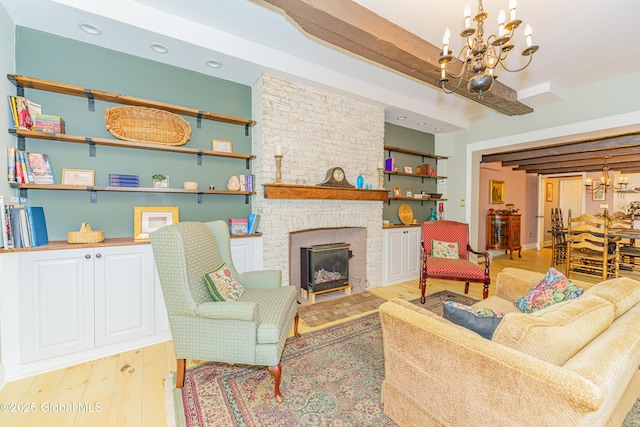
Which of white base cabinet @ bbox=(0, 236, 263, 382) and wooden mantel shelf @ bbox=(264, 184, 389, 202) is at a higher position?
wooden mantel shelf @ bbox=(264, 184, 389, 202)

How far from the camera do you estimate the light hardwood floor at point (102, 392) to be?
160cm

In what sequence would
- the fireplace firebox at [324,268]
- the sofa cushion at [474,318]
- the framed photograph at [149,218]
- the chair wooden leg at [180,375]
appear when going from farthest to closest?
the fireplace firebox at [324,268], the framed photograph at [149,218], the chair wooden leg at [180,375], the sofa cushion at [474,318]

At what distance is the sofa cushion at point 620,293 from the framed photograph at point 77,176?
3797mm

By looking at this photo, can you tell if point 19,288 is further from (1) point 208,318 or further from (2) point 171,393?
(1) point 208,318

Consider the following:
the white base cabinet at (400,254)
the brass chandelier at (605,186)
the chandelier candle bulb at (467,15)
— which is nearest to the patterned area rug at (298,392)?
the white base cabinet at (400,254)

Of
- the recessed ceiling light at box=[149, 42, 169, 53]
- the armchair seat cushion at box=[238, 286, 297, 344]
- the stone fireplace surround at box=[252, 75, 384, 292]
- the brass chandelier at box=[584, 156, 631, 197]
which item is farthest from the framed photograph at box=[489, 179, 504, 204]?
the recessed ceiling light at box=[149, 42, 169, 53]

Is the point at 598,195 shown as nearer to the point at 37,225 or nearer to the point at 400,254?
the point at 400,254

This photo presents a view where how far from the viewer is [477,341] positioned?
1.10 meters

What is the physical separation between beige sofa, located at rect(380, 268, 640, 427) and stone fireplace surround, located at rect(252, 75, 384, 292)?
1.91 metres

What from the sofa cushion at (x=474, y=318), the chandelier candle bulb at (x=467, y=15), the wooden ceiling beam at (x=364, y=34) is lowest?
the sofa cushion at (x=474, y=318)

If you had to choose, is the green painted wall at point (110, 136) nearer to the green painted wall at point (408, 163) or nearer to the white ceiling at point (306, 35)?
the white ceiling at point (306, 35)

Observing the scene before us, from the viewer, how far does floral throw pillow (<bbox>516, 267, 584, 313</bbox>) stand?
67.4 inches

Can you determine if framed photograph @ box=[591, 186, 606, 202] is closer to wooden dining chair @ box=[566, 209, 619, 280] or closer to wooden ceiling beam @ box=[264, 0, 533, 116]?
wooden dining chair @ box=[566, 209, 619, 280]

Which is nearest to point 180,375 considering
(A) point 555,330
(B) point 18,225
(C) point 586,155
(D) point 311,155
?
(B) point 18,225
